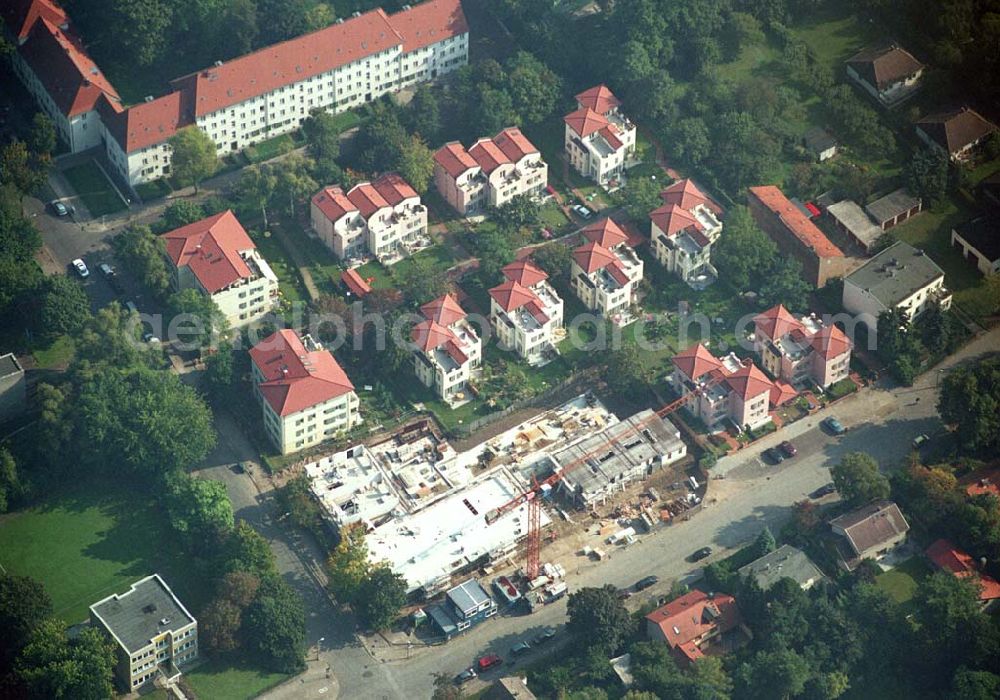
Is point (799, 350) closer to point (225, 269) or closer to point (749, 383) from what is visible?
point (749, 383)

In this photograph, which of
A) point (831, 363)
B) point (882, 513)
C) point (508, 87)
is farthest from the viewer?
point (508, 87)

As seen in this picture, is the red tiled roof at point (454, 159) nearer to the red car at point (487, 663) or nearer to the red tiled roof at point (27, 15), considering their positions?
the red tiled roof at point (27, 15)

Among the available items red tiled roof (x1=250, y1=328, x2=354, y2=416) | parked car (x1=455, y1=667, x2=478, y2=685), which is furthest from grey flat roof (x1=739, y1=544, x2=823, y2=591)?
red tiled roof (x1=250, y1=328, x2=354, y2=416)

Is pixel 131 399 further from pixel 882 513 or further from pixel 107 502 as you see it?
pixel 882 513

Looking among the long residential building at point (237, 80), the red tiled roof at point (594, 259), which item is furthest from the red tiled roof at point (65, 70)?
the red tiled roof at point (594, 259)

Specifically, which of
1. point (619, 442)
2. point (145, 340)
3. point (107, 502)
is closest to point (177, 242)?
point (145, 340)

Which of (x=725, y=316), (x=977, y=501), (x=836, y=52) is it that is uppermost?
(x=836, y=52)
